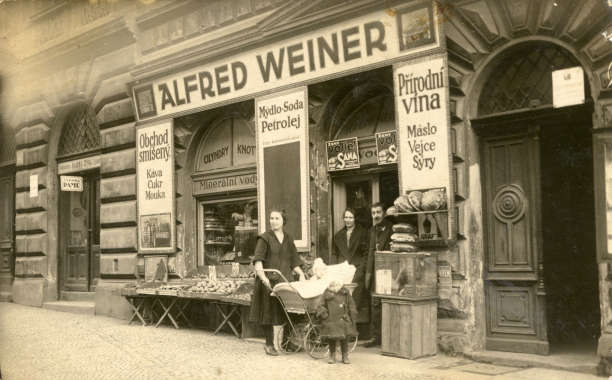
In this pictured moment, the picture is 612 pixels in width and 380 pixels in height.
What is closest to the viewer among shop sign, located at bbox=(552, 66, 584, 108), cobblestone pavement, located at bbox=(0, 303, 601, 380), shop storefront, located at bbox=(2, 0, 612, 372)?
cobblestone pavement, located at bbox=(0, 303, 601, 380)

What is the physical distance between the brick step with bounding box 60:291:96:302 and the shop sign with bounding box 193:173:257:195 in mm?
3698

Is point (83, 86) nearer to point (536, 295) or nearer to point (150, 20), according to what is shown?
point (150, 20)

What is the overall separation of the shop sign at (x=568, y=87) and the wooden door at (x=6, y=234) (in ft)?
44.2

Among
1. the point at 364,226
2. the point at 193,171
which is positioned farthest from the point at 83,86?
the point at 364,226

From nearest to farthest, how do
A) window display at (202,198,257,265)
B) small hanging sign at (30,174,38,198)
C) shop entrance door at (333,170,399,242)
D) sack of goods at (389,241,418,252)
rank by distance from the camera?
sack of goods at (389,241,418,252) → shop entrance door at (333,170,399,242) → window display at (202,198,257,265) → small hanging sign at (30,174,38,198)

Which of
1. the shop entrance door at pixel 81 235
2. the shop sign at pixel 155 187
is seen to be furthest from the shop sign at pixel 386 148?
the shop entrance door at pixel 81 235

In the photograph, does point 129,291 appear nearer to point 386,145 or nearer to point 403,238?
point 386,145

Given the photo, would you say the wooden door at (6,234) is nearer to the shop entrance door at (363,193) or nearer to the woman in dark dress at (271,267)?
the shop entrance door at (363,193)


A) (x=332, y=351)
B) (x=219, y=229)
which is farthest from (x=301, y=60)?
(x=332, y=351)

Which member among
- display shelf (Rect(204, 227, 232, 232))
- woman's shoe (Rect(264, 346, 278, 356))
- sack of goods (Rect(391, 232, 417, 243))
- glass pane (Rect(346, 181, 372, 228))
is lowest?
woman's shoe (Rect(264, 346, 278, 356))

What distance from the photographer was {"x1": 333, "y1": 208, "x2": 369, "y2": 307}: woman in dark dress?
9.42 m

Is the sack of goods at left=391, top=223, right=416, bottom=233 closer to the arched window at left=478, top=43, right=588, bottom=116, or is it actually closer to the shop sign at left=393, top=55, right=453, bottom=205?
the shop sign at left=393, top=55, right=453, bottom=205

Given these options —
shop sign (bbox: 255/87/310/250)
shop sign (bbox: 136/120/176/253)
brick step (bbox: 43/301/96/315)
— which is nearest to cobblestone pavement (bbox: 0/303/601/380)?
shop sign (bbox: 255/87/310/250)

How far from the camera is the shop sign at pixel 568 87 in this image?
7414 mm
